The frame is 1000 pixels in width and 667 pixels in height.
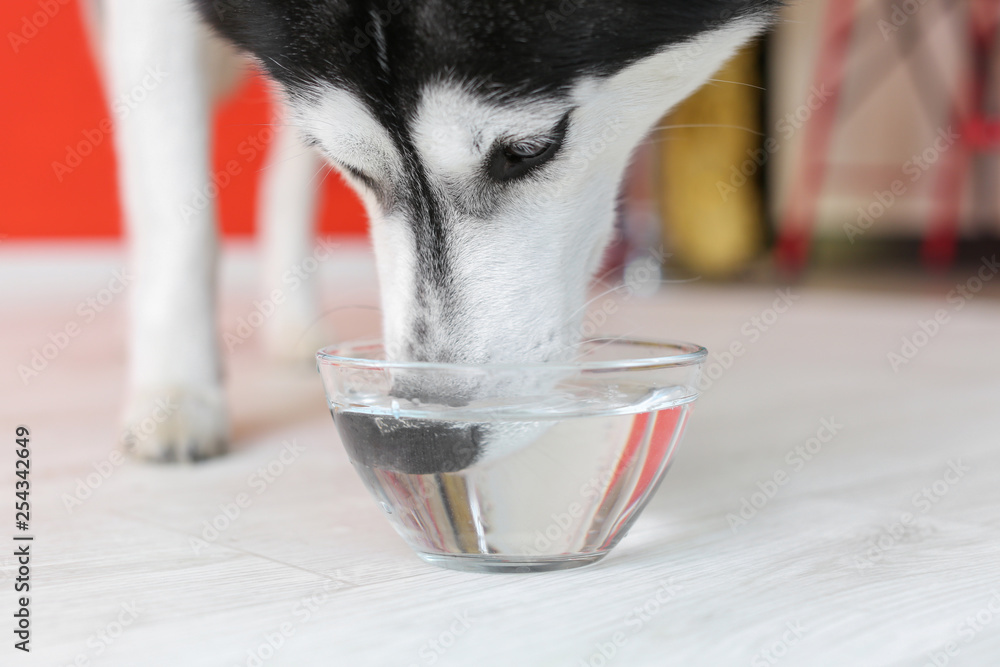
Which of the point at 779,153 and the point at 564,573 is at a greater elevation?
the point at 779,153

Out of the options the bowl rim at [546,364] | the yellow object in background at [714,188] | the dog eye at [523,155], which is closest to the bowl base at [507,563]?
the bowl rim at [546,364]

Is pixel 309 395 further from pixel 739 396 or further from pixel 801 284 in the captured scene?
pixel 801 284

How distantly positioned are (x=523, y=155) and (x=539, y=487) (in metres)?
0.34

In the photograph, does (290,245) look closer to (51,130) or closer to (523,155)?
(523,155)

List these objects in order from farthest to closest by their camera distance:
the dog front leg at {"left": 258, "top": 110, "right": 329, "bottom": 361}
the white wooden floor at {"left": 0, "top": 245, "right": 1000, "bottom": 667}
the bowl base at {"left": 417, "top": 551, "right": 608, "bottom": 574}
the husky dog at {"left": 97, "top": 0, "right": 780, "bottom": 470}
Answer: the dog front leg at {"left": 258, "top": 110, "right": 329, "bottom": 361}, the husky dog at {"left": 97, "top": 0, "right": 780, "bottom": 470}, the bowl base at {"left": 417, "top": 551, "right": 608, "bottom": 574}, the white wooden floor at {"left": 0, "top": 245, "right": 1000, "bottom": 667}

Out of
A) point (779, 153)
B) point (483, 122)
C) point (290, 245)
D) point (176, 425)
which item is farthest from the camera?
point (779, 153)

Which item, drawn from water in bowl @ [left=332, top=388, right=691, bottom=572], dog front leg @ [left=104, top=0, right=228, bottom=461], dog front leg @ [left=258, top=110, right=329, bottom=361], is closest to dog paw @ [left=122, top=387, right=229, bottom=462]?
dog front leg @ [left=104, top=0, right=228, bottom=461]

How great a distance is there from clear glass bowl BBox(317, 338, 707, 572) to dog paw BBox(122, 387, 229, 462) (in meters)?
0.53

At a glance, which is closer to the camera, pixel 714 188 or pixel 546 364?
pixel 546 364

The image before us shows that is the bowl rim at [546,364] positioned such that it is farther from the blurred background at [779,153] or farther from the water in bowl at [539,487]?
the blurred background at [779,153]

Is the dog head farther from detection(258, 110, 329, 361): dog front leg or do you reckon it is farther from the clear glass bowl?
detection(258, 110, 329, 361): dog front leg

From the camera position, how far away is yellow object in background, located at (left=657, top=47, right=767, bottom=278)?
4.20 meters

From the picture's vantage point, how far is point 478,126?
0.88 m

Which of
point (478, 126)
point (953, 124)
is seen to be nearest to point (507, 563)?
point (478, 126)
